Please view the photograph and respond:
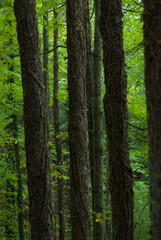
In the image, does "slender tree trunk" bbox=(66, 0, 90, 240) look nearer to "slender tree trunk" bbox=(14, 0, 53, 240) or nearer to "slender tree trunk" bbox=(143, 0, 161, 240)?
"slender tree trunk" bbox=(14, 0, 53, 240)

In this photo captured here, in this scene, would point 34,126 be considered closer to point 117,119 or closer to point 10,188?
point 117,119

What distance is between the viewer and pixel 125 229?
3.11m

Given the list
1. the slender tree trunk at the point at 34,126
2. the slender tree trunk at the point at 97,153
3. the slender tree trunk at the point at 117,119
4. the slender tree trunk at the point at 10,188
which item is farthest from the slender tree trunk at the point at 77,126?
the slender tree trunk at the point at 10,188

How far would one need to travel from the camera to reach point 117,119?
10.3ft

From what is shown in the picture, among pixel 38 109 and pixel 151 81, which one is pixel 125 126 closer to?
pixel 151 81

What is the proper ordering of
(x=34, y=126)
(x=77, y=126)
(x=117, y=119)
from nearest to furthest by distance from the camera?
(x=117, y=119) < (x=34, y=126) < (x=77, y=126)

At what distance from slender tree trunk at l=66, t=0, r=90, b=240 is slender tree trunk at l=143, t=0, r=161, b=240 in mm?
2858

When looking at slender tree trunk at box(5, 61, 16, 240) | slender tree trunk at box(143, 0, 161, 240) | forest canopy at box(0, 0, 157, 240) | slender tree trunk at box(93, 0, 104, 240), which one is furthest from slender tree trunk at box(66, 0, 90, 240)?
slender tree trunk at box(5, 61, 16, 240)

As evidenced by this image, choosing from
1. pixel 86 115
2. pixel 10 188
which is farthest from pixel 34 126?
pixel 10 188

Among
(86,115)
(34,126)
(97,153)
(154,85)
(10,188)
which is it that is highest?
(86,115)

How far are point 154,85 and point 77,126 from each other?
9.96ft

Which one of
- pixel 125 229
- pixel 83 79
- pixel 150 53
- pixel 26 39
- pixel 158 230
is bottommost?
pixel 125 229

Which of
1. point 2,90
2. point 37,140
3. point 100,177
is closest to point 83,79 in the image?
point 37,140

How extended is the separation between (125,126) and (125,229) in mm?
1313
